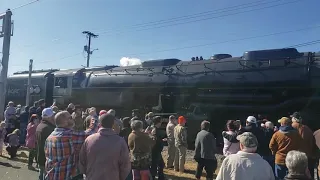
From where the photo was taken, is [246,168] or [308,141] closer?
[246,168]

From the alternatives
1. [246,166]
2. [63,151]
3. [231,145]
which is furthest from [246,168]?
[231,145]

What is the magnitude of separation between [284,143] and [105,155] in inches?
147

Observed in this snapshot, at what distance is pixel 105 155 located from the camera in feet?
14.1

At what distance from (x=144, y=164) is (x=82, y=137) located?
1705mm

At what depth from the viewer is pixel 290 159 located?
3.58 meters

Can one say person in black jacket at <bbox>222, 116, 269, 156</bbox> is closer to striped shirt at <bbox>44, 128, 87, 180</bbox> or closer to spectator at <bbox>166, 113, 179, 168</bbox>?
spectator at <bbox>166, 113, 179, 168</bbox>

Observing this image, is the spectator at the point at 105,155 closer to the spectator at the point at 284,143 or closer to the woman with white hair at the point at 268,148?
the spectator at the point at 284,143

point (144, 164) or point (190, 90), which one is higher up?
point (190, 90)

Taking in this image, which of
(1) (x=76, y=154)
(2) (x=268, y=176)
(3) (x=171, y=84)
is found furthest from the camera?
(3) (x=171, y=84)

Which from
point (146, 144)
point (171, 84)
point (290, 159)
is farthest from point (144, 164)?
point (171, 84)

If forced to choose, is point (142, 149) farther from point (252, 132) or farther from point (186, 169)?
point (186, 169)

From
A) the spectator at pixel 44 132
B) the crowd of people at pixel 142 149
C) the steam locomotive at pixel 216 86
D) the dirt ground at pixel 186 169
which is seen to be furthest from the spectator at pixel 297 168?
the steam locomotive at pixel 216 86

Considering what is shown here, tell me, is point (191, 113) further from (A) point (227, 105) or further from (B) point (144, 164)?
(B) point (144, 164)

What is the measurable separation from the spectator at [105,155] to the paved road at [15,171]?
443 centimetres
